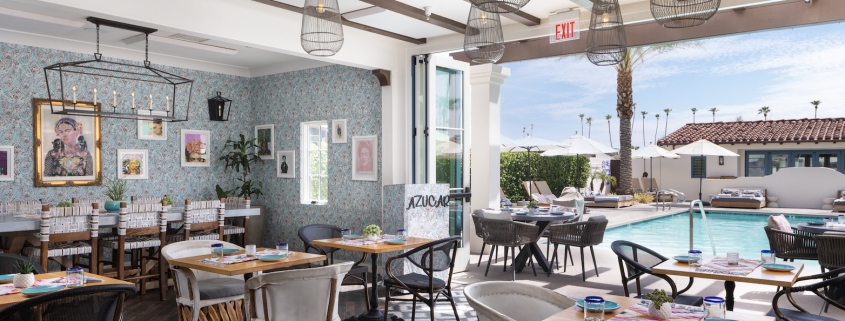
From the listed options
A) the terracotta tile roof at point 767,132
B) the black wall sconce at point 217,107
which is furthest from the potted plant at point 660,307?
the terracotta tile roof at point 767,132

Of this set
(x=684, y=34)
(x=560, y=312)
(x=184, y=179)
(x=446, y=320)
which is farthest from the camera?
(x=184, y=179)

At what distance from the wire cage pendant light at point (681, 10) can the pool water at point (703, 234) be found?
5.99 meters

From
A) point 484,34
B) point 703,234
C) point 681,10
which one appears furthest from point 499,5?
point 703,234

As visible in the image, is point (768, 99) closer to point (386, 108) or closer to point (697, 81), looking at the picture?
point (697, 81)

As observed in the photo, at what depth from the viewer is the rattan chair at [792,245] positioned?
575 cm

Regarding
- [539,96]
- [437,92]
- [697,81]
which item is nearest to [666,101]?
[697,81]

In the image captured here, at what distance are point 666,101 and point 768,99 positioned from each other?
5930 mm

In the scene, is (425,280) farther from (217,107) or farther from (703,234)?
(703,234)

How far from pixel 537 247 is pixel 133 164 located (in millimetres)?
5542

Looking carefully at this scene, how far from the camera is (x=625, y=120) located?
17094 millimetres

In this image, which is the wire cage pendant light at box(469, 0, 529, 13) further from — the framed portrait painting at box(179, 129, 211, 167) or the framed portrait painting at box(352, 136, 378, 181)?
the framed portrait painting at box(179, 129, 211, 167)

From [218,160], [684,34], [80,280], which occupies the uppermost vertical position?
[684,34]

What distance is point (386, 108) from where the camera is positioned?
7.07 m

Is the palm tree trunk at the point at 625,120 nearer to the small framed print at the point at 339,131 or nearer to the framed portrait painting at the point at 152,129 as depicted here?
the small framed print at the point at 339,131
